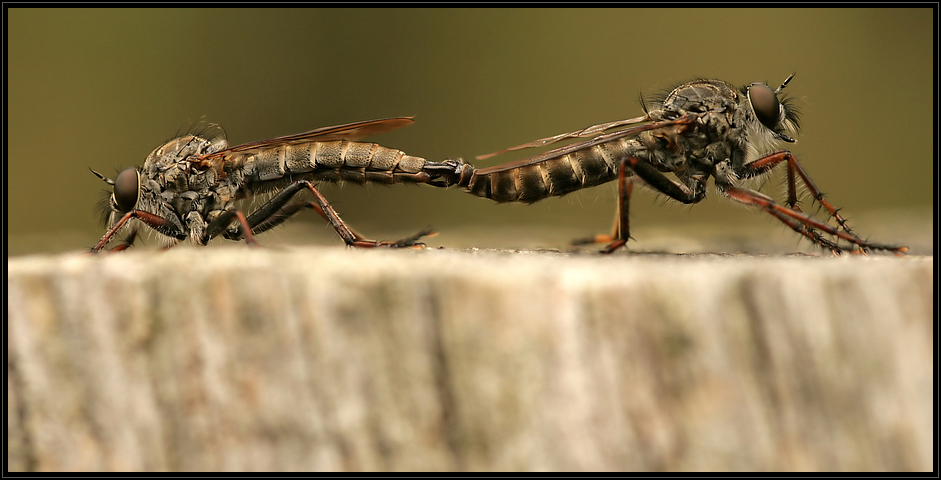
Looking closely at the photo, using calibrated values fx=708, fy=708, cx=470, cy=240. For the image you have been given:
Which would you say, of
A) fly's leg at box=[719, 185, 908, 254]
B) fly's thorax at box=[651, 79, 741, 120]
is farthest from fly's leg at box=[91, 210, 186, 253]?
fly's leg at box=[719, 185, 908, 254]

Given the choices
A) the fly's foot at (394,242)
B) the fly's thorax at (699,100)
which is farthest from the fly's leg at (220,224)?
the fly's thorax at (699,100)

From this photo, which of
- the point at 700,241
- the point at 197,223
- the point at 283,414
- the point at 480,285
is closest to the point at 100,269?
the point at 283,414

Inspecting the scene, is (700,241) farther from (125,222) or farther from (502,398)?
(125,222)

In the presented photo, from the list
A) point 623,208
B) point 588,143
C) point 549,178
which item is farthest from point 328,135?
point 623,208

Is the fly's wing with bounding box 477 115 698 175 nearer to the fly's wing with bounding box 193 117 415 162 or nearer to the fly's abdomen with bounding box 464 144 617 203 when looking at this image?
the fly's abdomen with bounding box 464 144 617 203

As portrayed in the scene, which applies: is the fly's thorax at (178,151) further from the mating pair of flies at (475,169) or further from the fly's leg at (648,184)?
the fly's leg at (648,184)

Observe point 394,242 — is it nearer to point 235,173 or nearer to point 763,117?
point 235,173
